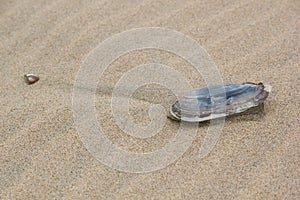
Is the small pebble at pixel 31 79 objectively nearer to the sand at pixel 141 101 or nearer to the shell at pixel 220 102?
the sand at pixel 141 101

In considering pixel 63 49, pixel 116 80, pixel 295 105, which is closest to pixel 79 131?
pixel 116 80

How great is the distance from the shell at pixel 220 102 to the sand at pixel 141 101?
0.05 m

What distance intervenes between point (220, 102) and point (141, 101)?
0.30 metres

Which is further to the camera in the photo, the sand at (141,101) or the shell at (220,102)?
the shell at (220,102)

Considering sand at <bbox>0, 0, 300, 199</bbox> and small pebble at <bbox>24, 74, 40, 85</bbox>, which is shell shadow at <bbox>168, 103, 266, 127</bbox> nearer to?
sand at <bbox>0, 0, 300, 199</bbox>

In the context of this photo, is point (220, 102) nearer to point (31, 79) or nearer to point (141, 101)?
point (141, 101)

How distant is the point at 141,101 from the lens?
1695 mm

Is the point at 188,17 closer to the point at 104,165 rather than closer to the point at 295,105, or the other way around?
the point at 295,105

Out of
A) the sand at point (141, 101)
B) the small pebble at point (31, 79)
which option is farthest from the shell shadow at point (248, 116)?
the small pebble at point (31, 79)

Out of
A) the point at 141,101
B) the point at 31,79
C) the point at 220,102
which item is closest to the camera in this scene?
the point at 220,102

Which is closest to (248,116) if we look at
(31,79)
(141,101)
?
(141,101)

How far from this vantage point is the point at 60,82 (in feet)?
5.99

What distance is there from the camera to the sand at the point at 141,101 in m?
1.40

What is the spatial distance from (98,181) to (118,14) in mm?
1004
